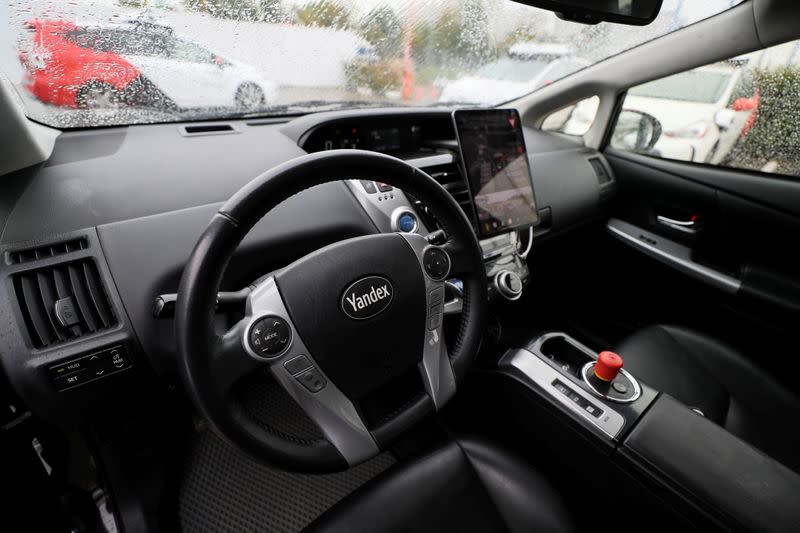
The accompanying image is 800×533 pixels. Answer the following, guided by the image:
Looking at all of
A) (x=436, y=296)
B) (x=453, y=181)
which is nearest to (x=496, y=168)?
(x=453, y=181)

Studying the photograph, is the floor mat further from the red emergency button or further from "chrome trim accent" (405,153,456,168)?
"chrome trim accent" (405,153,456,168)

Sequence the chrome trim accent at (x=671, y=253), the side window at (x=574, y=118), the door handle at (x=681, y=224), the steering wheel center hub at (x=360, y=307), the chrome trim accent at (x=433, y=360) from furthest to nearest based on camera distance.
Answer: the side window at (x=574, y=118) → the door handle at (x=681, y=224) → the chrome trim accent at (x=671, y=253) → the chrome trim accent at (x=433, y=360) → the steering wheel center hub at (x=360, y=307)

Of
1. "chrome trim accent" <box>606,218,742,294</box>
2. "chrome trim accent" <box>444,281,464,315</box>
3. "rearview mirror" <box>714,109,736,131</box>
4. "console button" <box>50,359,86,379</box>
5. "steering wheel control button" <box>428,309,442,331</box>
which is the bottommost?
"chrome trim accent" <box>606,218,742,294</box>

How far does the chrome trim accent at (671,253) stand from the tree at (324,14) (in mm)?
1583

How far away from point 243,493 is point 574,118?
2250 mm

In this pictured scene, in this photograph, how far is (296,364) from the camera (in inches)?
27.2

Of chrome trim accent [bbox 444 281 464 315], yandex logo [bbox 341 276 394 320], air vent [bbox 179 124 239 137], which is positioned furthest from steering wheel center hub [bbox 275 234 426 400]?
air vent [bbox 179 124 239 137]

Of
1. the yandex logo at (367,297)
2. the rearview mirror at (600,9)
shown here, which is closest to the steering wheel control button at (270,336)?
the yandex logo at (367,297)

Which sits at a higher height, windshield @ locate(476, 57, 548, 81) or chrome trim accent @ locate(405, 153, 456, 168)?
windshield @ locate(476, 57, 548, 81)

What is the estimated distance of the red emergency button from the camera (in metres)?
0.96

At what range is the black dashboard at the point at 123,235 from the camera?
734 millimetres

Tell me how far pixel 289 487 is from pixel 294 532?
109mm

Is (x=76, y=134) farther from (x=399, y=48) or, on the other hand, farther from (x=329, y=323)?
(x=399, y=48)

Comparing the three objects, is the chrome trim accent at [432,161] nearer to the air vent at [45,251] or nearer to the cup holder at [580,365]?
the cup holder at [580,365]
